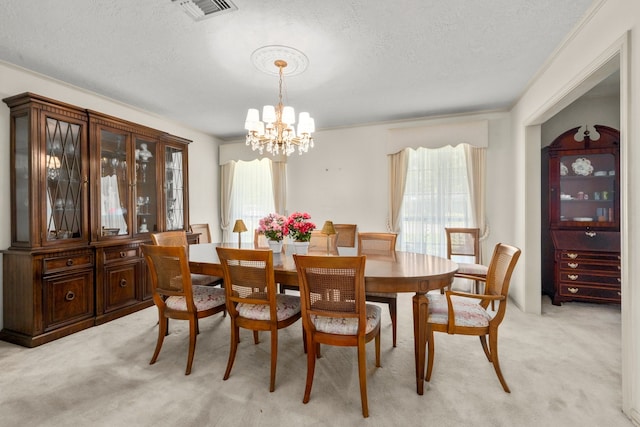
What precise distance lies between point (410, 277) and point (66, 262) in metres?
3.11

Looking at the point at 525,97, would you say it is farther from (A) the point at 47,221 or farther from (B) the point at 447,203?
(A) the point at 47,221

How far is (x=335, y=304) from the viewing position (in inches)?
70.2

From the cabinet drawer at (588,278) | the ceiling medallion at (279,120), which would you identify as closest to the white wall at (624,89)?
the cabinet drawer at (588,278)

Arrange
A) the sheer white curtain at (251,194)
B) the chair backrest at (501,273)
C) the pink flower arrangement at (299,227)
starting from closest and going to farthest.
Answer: the chair backrest at (501,273) → the pink flower arrangement at (299,227) → the sheer white curtain at (251,194)

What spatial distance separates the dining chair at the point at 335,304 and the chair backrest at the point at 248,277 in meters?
0.26

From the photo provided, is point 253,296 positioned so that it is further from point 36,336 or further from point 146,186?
point 146,186

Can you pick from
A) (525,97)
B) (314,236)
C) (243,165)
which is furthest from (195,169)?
(525,97)

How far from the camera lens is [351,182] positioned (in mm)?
4746

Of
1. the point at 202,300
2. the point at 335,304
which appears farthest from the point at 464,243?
the point at 202,300

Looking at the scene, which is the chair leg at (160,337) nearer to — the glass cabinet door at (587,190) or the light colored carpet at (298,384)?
the light colored carpet at (298,384)

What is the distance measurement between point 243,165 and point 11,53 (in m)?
3.19

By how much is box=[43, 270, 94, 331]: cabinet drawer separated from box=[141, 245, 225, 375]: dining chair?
120cm

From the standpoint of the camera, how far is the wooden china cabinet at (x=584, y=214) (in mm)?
3465

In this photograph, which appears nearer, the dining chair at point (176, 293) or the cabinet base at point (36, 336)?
the dining chair at point (176, 293)
